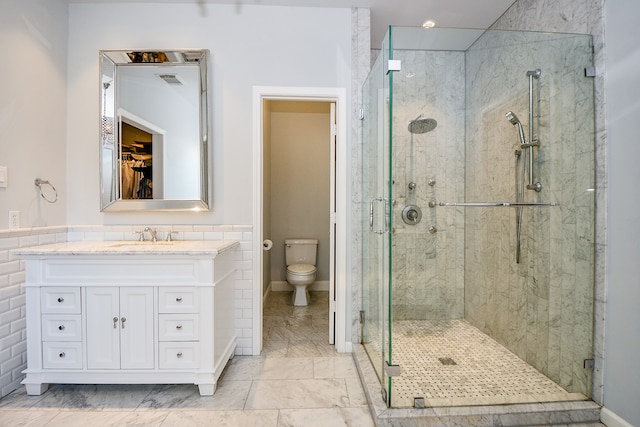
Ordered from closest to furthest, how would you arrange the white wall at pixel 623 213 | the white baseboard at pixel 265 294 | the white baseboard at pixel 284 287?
the white wall at pixel 623 213 < the white baseboard at pixel 265 294 < the white baseboard at pixel 284 287

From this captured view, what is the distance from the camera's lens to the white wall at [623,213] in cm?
146

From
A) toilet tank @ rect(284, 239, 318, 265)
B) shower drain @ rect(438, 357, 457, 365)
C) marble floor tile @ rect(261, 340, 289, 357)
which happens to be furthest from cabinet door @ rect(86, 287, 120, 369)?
toilet tank @ rect(284, 239, 318, 265)

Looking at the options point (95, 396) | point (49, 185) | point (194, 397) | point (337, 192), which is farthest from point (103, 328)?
point (337, 192)

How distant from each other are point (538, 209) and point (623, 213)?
A: 42cm

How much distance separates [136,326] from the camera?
1766mm

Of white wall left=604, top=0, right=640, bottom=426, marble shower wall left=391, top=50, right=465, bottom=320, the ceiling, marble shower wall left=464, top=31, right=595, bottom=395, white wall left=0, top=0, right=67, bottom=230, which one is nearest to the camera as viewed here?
white wall left=604, top=0, right=640, bottom=426

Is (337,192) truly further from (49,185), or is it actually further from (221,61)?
(49,185)

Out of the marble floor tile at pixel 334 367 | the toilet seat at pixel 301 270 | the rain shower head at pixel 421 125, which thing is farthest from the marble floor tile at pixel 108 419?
the rain shower head at pixel 421 125

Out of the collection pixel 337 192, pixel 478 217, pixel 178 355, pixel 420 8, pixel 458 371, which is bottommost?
pixel 458 371

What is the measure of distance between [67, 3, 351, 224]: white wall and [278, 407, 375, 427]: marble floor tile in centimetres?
129

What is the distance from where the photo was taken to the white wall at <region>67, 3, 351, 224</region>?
2.26 metres

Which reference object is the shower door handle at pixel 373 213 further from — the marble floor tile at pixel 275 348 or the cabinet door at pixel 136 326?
the cabinet door at pixel 136 326

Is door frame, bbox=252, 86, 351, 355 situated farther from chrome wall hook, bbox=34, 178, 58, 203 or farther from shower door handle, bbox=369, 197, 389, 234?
chrome wall hook, bbox=34, 178, 58, 203

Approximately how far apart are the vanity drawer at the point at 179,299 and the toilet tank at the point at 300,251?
2.13 meters
